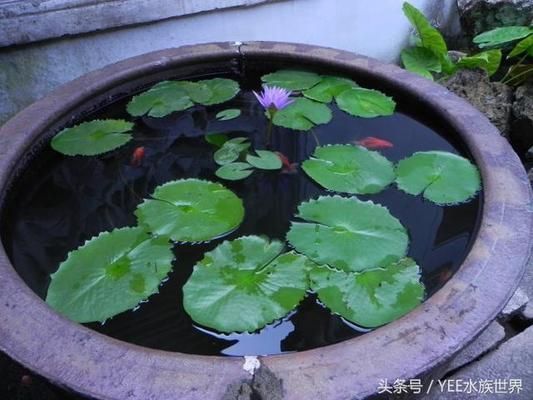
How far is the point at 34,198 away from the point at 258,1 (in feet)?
4.11

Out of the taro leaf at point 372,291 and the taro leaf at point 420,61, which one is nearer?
the taro leaf at point 372,291

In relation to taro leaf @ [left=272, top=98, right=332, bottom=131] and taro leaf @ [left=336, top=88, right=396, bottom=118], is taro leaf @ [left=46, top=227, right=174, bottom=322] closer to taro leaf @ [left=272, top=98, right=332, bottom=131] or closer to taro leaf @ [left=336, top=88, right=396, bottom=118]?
taro leaf @ [left=272, top=98, right=332, bottom=131]

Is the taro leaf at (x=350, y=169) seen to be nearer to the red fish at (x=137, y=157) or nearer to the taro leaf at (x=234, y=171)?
the taro leaf at (x=234, y=171)

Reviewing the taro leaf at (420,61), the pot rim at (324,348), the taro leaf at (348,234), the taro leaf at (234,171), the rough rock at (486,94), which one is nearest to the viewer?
the pot rim at (324,348)

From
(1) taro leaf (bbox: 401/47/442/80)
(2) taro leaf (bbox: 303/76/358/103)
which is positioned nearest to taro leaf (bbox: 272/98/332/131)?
(2) taro leaf (bbox: 303/76/358/103)

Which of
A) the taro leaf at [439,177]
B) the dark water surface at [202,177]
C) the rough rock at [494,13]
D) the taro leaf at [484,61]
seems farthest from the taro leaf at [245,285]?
the rough rock at [494,13]

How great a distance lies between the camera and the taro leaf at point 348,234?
1.03 meters

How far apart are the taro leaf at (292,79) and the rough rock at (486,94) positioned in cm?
83

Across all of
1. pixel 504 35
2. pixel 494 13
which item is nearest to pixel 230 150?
pixel 504 35

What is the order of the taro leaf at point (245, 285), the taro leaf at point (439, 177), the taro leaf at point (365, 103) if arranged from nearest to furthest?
the taro leaf at point (245, 285) < the taro leaf at point (439, 177) < the taro leaf at point (365, 103)

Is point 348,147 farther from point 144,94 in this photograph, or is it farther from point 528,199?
point 144,94

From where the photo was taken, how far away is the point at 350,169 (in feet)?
4.17

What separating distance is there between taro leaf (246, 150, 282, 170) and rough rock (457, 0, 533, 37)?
1.61 m

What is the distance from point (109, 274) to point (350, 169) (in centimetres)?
62
